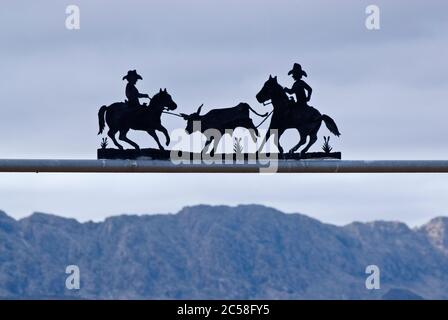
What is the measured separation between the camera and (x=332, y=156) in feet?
145

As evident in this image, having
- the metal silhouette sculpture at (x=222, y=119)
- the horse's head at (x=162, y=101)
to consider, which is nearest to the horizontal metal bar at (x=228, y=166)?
the metal silhouette sculpture at (x=222, y=119)

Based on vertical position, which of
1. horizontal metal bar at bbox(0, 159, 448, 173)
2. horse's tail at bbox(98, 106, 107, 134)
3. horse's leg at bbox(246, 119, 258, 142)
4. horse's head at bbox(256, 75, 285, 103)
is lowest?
horizontal metal bar at bbox(0, 159, 448, 173)

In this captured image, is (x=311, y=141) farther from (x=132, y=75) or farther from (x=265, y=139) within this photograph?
(x=132, y=75)

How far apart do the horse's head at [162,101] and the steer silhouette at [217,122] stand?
82 centimetres

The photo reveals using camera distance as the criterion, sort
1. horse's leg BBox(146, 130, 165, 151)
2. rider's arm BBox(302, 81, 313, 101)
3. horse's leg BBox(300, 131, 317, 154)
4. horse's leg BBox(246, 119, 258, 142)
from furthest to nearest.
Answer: rider's arm BBox(302, 81, 313, 101), horse's leg BBox(300, 131, 317, 154), horse's leg BBox(146, 130, 165, 151), horse's leg BBox(246, 119, 258, 142)

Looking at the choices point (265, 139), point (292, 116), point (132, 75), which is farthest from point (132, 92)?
point (292, 116)

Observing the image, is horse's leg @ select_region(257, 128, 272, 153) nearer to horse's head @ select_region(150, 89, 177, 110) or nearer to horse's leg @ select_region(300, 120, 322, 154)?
horse's leg @ select_region(300, 120, 322, 154)

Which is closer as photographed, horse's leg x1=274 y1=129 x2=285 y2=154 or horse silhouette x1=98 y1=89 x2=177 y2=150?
horse's leg x1=274 y1=129 x2=285 y2=154

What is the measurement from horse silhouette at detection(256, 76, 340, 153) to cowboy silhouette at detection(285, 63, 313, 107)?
0.54 feet

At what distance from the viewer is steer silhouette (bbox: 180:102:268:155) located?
4362cm

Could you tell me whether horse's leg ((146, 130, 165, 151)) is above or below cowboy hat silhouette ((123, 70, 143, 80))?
below

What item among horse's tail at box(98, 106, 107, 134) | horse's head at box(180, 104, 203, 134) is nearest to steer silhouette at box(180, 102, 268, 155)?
horse's head at box(180, 104, 203, 134)
